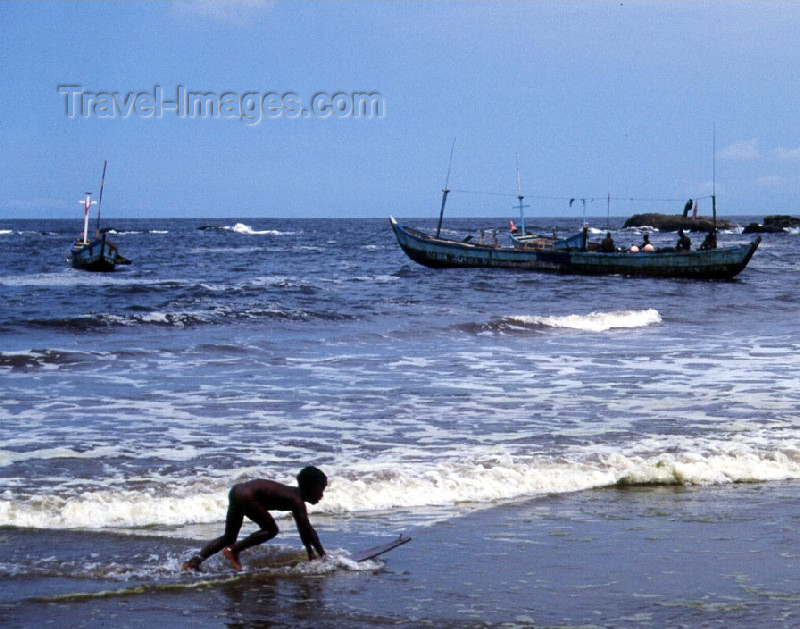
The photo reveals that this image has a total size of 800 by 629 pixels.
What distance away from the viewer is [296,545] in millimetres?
7375

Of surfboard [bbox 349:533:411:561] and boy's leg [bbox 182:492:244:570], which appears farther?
surfboard [bbox 349:533:411:561]

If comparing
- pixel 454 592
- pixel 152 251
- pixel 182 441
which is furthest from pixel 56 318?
pixel 152 251

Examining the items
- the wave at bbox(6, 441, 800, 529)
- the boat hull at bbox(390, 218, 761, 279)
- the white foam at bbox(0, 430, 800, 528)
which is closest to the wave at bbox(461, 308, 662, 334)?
the white foam at bbox(0, 430, 800, 528)

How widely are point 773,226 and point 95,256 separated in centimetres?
8113

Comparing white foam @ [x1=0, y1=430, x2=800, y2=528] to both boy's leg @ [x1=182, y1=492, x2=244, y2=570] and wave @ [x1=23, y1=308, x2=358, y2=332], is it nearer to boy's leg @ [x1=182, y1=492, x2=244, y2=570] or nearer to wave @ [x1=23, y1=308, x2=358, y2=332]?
boy's leg @ [x1=182, y1=492, x2=244, y2=570]

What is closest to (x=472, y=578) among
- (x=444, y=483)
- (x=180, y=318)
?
(x=444, y=483)

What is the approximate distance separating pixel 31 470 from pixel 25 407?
3773 mm

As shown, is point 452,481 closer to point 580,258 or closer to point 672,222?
point 580,258

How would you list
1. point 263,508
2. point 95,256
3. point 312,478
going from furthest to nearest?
point 95,256 → point 263,508 → point 312,478

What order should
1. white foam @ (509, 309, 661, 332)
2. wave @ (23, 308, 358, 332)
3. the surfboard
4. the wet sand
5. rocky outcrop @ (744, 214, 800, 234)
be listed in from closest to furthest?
the wet sand, the surfboard, wave @ (23, 308, 358, 332), white foam @ (509, 309, 661, 332), rocky outcrop @ (744, 214, 800, 234)

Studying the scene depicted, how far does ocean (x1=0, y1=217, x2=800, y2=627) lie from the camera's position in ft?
20.1

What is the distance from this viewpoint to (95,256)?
4725cm

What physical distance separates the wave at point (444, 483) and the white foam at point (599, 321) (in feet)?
45.1

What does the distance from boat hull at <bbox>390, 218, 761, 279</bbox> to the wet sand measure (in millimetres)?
35724
